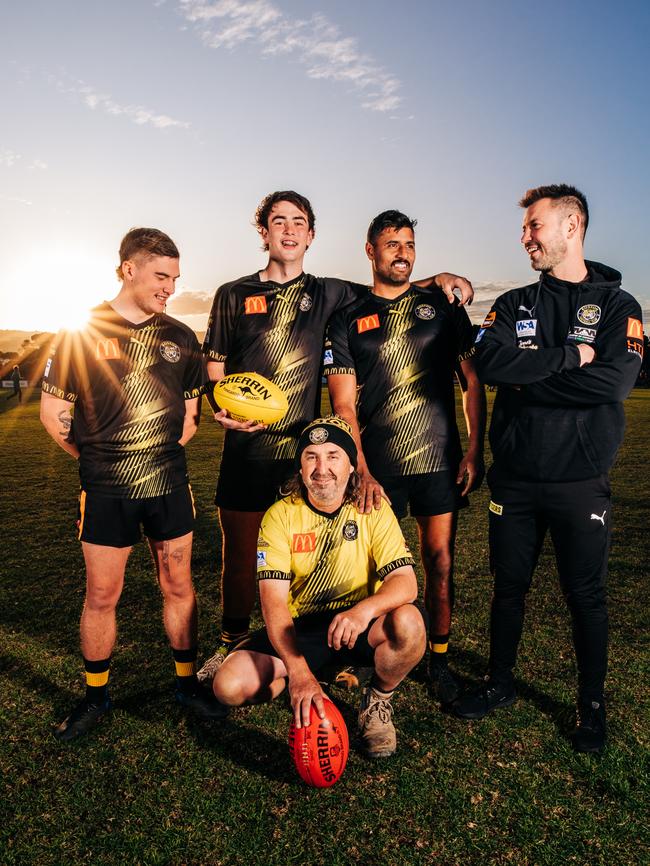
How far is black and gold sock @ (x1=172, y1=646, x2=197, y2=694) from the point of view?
3447 mm

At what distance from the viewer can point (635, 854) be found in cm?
237

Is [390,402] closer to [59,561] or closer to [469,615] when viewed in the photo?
[469,615]

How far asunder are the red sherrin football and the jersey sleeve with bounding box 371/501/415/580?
81cm

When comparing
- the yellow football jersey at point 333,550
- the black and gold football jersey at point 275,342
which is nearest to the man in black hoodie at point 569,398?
the yellow football jersey at point 333,550

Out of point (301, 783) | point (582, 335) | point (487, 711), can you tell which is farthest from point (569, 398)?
point (301, 783)

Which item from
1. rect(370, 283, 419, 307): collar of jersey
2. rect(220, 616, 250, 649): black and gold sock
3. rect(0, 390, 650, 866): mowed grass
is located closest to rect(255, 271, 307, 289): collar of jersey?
rect(370, 283, 419, 307): collar of jersey

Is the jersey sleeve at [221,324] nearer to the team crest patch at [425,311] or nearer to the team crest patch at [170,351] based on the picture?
the team crest patch at [170,351]

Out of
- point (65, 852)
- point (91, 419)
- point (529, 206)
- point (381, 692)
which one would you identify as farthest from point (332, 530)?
point (529, 206)

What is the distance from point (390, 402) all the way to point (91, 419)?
5.82ft

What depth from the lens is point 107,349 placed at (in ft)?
10.6

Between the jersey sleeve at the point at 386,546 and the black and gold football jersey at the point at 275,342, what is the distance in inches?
32.3

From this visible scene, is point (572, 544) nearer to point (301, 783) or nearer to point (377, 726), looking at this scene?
point (377, 726)

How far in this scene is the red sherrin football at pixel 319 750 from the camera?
2.61 metres

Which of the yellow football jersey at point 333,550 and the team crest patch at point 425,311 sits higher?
the team crest patch at point 425,311
